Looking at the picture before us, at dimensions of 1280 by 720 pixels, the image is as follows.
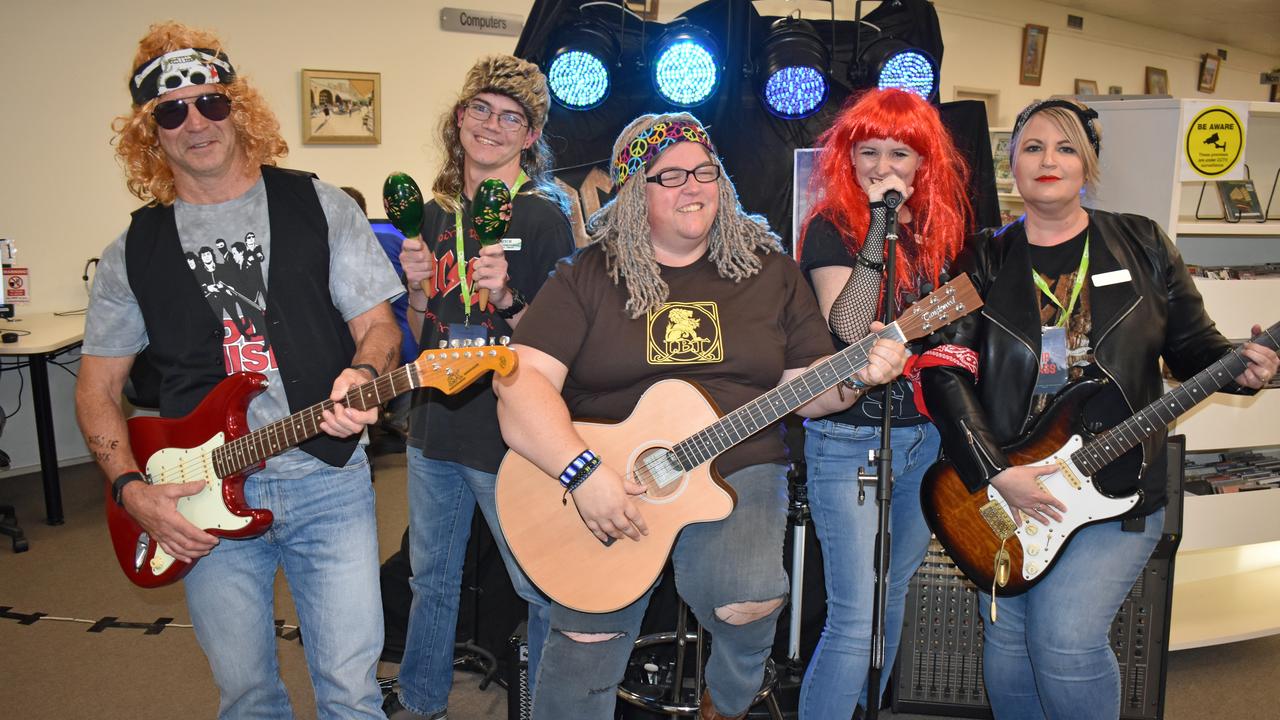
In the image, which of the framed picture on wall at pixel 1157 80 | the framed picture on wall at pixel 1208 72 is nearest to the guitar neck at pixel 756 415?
the framed picture on wall at pixel 1157 80

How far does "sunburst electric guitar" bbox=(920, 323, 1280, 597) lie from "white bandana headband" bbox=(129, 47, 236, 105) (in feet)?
7.00

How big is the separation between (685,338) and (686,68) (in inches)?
77.7

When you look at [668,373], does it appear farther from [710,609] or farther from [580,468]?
[710,609]

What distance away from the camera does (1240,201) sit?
3.58m

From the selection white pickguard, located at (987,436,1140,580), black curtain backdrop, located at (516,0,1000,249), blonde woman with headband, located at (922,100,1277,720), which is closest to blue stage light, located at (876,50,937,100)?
black curtain backdrop, located at (516,0,1000,249)

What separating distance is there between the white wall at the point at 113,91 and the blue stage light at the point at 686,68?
10.3 ft

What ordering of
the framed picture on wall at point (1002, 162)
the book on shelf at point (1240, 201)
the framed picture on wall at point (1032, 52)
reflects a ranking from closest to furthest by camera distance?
1. the book on shelf at point (1240, 201)
2. the framed picture on wall at point (1002, 162)
3. the framed picture on wall at point (1032, 52)

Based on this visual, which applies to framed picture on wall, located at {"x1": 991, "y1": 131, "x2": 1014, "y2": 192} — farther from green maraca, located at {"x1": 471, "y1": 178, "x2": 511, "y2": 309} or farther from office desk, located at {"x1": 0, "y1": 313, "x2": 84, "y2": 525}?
office desk, located at {"x1": 0, "y1": 313, "x2": 84, "y2": 525}

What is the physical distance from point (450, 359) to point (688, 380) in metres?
0.59

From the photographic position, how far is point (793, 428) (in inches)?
154

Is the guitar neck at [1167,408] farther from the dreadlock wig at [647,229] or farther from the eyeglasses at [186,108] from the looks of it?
the eyeglasses at [186,108]

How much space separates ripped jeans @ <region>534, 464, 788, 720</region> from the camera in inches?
86.0

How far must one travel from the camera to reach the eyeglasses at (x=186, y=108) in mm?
2102

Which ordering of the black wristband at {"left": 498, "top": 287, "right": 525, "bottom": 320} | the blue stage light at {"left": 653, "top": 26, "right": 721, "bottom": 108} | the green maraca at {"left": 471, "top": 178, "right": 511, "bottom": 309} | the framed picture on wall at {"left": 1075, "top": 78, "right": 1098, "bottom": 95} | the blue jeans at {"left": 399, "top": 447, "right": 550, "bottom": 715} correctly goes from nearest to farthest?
the green maraca at {"left": 471, "top": 178, "right": 511, "bottom": 309} → the black wristband at {"left": 498, "top": 287, "right": 525, "bottom": 320} → the blue jeans at {"left": 399, "top": 447, "right": 550, "bottom": 715} → the blue stage light at {"left": 653, "top": 26, "right": 721, "bottom": 108} → the framed picture on wall at {"left": 1075, "top": 78, "right": 1098, "bottom": 95}
